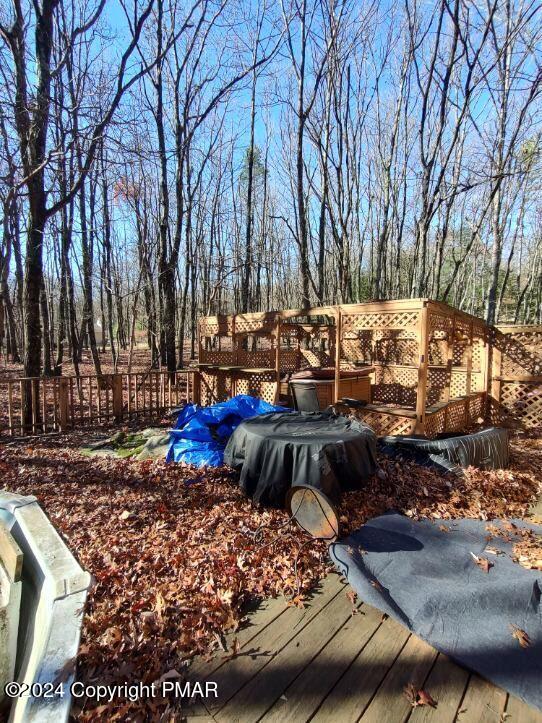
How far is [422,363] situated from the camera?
551cm

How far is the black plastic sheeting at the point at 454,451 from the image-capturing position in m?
4.56

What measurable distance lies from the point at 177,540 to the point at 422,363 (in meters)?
4.21

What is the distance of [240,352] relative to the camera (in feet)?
32.1

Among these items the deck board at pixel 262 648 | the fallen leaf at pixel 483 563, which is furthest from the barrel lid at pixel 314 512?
the fallen leaf at pixel 483 563

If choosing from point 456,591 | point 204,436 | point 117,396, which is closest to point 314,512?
point 456,591

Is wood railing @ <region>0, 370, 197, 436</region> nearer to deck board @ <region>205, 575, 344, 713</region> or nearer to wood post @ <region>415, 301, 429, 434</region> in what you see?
wood post @ <region>415, 301, 429, 434</region>

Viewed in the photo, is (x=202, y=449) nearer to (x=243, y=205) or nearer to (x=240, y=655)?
(x=240, y=655)

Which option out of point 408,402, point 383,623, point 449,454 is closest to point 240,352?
point 408,402

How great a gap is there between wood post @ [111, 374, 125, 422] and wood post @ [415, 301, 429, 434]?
620 cm

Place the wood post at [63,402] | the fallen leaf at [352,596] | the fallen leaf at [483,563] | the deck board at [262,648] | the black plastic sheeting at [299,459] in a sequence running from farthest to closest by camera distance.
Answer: the wood post at [63,402]
the black plastic sheeting at [299,459]
the fallen leaf at [483,563]
the fallen leaf at [352,596]
the deck board at [262,648]

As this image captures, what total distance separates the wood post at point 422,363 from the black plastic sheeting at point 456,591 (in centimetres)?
255

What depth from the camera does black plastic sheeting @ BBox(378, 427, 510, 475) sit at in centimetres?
456

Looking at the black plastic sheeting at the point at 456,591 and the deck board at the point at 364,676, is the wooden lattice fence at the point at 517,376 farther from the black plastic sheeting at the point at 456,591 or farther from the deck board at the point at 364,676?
the deck board at the point at 364,676

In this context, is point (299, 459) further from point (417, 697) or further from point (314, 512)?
point (417, 697)
